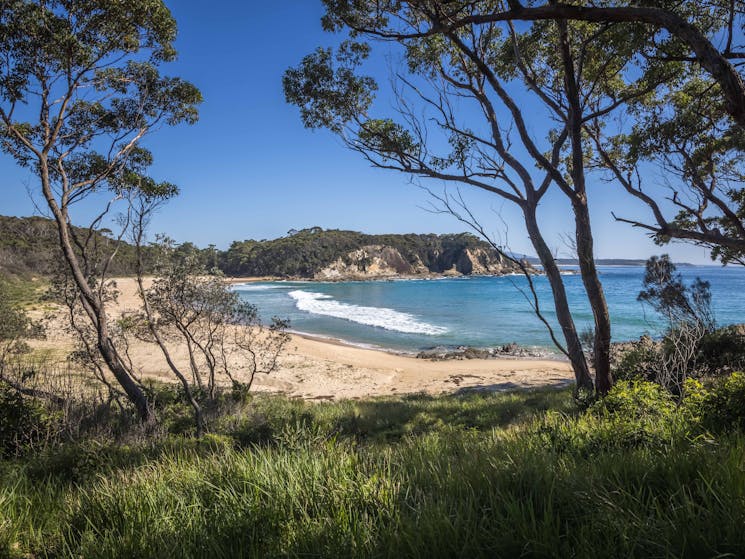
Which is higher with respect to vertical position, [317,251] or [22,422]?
[317,251]

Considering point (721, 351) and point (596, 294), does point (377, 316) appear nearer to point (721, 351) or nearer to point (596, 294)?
point (721, 351)

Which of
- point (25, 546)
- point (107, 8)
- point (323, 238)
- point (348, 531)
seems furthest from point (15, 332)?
point (323, 238)

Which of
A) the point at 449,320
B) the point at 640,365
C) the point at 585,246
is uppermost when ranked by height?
the point at 585,246

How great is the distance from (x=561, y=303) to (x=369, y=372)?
508 inches

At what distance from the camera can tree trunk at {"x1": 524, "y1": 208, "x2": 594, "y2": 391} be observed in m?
7.37

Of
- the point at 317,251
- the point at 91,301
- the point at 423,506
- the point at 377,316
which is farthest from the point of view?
the point at 317,251

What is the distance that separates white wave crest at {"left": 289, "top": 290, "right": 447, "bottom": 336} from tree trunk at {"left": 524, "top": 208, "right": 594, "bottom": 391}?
2374 centimetres

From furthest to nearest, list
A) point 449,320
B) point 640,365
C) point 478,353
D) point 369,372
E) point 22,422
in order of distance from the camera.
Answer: point 449,320, point 478,353, point 369,372, point 640,365, point 22,422

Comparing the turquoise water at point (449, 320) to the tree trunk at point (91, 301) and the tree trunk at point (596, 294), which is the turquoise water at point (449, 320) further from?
the tree trunk at point (91, 301)

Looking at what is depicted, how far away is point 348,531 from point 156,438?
6.28m

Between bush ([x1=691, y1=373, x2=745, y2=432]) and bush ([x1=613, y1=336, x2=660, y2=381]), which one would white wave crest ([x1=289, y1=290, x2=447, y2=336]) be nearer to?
bush ([x1=613, y1=336, x2=660, y2=381])

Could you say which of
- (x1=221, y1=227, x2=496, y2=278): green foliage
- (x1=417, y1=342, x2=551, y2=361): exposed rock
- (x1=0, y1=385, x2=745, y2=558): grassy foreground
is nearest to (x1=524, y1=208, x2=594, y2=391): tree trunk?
(x1=0, y1=385, x2=745, y2=558): grassy foreground

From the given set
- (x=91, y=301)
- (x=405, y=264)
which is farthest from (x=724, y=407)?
(x=405, y=264)

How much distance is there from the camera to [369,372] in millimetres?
19000
